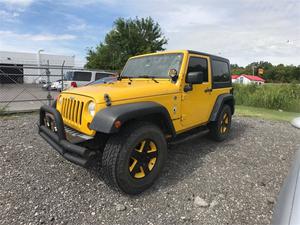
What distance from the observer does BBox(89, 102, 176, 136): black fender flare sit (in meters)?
2.60

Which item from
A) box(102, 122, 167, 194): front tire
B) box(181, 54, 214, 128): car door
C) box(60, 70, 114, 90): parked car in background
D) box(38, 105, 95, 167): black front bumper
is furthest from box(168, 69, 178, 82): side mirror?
box(60, 70, 114, 90): parked car in background

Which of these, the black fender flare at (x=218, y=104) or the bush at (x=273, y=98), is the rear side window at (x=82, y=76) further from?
the black fender flare at (x=218, y=104)

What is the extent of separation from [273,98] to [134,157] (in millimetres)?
11796

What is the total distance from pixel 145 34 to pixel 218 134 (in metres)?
23.6

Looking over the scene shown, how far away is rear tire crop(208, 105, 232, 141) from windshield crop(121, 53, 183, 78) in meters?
1.76

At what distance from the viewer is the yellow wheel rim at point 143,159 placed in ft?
9.85

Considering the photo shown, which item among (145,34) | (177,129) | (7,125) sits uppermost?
(145,34)

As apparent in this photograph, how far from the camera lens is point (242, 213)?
2.74m

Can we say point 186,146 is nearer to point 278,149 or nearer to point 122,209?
point 278,149

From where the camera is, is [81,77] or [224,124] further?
[81,77]

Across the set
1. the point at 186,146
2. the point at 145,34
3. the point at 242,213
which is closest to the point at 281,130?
the point at 186,146

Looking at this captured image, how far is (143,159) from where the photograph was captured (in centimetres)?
311

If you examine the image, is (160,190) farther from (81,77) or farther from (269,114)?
(81,77)

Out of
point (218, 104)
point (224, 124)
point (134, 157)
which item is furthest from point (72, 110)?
point (224, 124)
